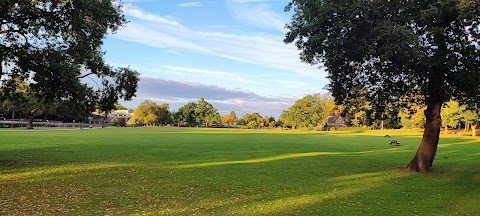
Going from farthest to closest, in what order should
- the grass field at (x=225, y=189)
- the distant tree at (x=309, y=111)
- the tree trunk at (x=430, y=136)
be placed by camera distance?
the distant tree at (x=309, y=111)
the tree trunk at (x=430, y=136)
the grass field at (x=225, y=189)

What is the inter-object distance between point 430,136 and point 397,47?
6702mm

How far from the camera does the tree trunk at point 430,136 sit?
20062mm

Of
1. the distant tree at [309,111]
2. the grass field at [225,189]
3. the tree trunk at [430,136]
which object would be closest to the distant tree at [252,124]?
the distant tree at [309,111]

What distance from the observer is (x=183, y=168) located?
20781 millimetres

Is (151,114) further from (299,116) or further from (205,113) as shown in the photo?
(299,116)

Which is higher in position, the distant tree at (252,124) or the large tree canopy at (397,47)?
the large tree canopy at (397,47)

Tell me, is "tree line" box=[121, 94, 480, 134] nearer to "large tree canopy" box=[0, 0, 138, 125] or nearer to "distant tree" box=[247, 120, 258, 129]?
"distant tree" box=[247, 120, 258, 129]

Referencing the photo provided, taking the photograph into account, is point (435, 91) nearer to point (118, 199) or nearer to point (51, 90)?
point (118, 199)

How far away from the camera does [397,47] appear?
1594cm

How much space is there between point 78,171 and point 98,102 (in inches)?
136

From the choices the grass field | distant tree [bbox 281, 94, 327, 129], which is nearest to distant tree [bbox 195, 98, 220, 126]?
distant tree [bbox 281, 94, 327, 129]

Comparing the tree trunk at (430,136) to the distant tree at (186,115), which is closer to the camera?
the tree trunk at (430,136)

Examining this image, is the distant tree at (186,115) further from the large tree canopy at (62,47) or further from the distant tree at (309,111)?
the large tree canopy at (62,47)

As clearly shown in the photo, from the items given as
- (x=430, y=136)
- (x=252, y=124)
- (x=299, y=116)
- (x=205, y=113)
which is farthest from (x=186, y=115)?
(x=430, y=136)
